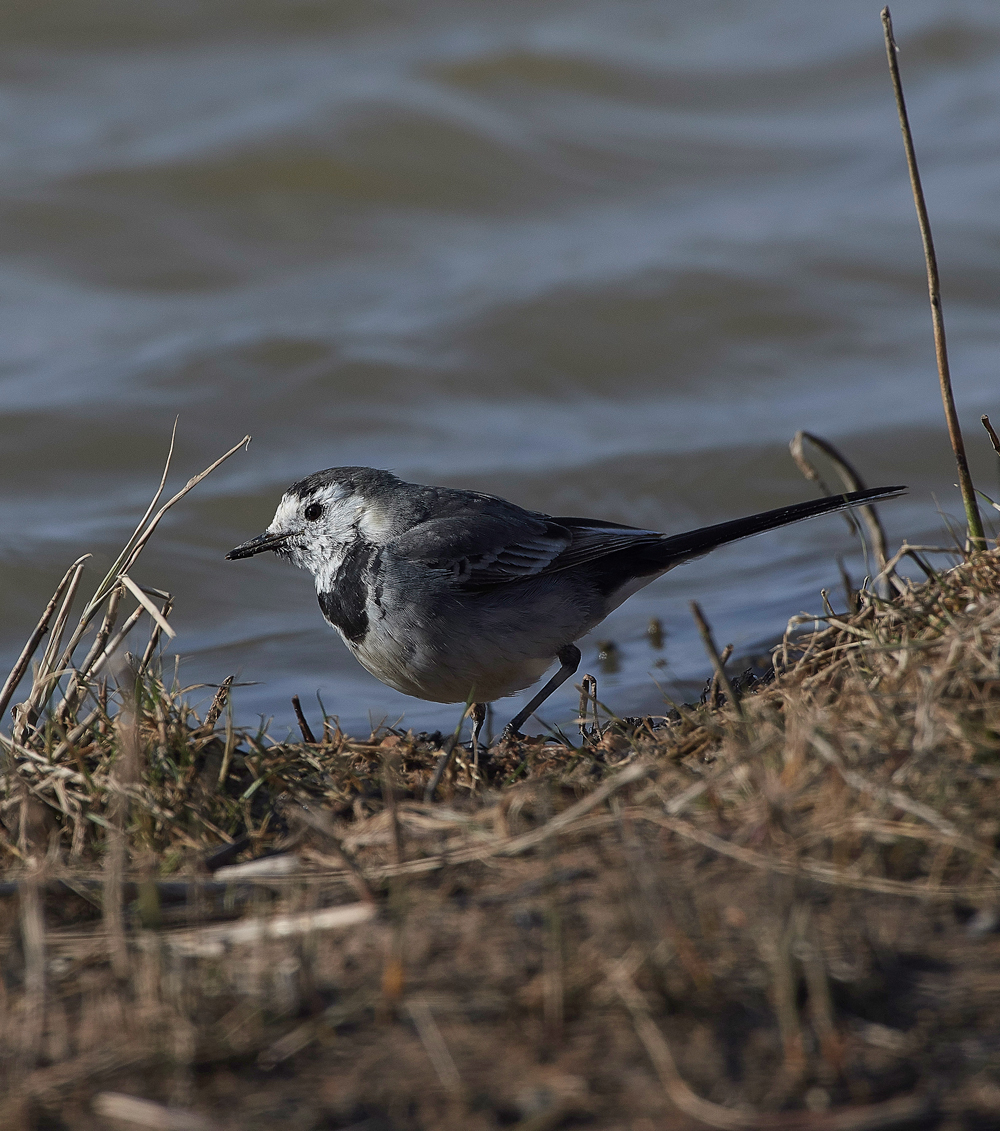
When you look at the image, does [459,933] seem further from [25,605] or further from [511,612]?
[25,605]

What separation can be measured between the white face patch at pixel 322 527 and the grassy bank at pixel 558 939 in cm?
261

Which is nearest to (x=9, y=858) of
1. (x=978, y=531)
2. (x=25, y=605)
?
(x=978, y=531)

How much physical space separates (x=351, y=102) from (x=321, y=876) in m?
14.8

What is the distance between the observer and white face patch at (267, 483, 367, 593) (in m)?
6.55

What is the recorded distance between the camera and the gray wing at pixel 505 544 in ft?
20.4

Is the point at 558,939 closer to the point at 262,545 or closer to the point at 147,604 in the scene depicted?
the point at 147,604

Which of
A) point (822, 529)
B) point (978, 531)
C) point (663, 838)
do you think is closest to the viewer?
point (663, 838)

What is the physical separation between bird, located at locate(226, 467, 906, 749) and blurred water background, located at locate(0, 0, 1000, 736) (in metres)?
1.05

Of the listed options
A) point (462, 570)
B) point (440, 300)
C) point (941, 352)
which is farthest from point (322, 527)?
point (440, 300)

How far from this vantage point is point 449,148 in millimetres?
16078

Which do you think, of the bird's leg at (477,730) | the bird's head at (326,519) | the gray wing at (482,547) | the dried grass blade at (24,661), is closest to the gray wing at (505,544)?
the gray wing at (482,547)

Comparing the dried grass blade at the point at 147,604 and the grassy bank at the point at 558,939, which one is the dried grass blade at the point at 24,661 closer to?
the dried grass blade at the point at 147,604

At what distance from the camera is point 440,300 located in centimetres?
1408

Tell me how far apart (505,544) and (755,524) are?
123 cm
